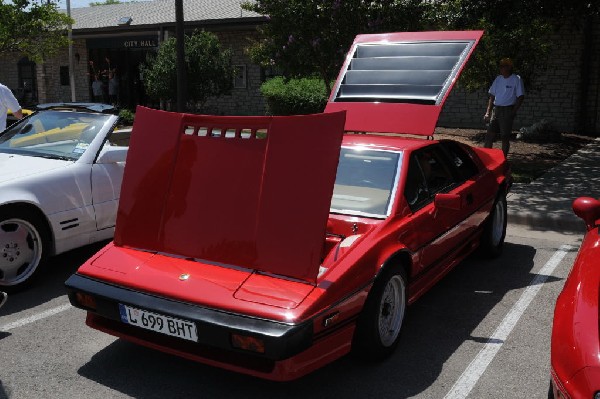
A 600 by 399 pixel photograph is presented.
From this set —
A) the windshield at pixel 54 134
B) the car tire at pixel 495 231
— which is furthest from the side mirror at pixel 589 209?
the windshield at pixel 54 134

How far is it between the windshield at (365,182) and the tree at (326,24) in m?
6.66

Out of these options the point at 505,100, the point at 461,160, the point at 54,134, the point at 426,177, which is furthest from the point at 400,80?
the point at 505,100

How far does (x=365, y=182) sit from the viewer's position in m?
4.54

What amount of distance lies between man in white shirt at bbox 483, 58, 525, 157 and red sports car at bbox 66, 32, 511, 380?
6300 mm

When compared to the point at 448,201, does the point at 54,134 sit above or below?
above

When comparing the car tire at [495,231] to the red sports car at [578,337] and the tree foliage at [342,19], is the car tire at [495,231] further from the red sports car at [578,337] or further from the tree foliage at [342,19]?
the tree foliage at [342,19]

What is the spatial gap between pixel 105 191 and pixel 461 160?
3326 mm

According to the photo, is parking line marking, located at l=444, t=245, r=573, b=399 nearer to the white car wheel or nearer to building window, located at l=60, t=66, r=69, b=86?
the white car wheel

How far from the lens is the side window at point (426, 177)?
4488 millimetres

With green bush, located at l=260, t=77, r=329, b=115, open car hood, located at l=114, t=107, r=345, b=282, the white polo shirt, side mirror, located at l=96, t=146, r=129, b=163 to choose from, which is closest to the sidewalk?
the white polo shirt

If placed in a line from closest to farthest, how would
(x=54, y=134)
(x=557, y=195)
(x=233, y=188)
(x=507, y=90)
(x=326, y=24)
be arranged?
(x=233, y=188), (x=54, y=134), (x=557, y=195), (x=507, y=90), (x=326, y=24)

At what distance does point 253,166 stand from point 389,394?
1566 mm

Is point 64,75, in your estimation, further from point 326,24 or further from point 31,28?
point 326,24

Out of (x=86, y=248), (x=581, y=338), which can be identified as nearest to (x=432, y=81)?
(x=581, y=338)
